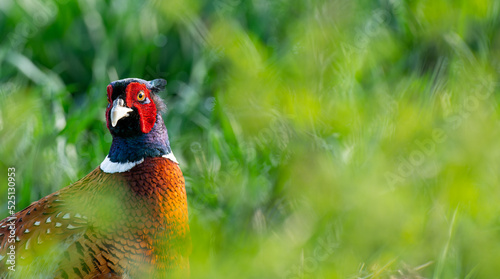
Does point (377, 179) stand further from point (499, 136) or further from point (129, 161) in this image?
point (129, 161)

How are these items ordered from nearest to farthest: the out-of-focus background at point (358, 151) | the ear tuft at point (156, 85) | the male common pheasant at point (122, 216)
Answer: the out-of-focus background at point (358, 151) < the male common pheasant at point (122, 216) < the ear tuft at point (156, 85)

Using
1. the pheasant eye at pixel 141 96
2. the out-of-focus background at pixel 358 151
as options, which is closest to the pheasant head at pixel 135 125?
the pheasant eye at pixel 141 96

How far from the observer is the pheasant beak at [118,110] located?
0.71 meters

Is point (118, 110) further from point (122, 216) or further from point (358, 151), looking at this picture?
point (358, 151)

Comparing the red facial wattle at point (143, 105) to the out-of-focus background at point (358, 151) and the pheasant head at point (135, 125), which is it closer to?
the pheasant head at point (135, 125)

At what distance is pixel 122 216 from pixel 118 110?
0.14m

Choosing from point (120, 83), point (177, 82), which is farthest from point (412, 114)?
point (177, 82)

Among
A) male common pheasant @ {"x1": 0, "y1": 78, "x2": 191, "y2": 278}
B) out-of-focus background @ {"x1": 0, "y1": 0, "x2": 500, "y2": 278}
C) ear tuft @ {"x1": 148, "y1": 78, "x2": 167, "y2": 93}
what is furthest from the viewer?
ear tuft @ {"x1": 148, "y1": 78, "x2": 167, "y2": 93}

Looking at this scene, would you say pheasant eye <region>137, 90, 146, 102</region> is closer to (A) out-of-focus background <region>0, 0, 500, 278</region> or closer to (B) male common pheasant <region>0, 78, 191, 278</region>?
(B) male common pheasant <region>0, 78, 191, 278</region>

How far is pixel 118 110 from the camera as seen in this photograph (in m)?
0.71

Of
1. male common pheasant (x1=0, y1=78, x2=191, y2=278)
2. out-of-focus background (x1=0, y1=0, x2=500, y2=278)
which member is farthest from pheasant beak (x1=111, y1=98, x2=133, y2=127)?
out-of-focus background (x1=0, y1=0, x2=500, y2=278)

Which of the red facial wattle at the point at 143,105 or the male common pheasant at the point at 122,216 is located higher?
the red facial wattle at the point at 143,105

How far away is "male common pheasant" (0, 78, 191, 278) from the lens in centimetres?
69

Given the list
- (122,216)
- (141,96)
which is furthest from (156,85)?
(122,216)
